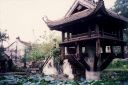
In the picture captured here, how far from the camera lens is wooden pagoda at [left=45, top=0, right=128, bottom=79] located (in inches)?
506

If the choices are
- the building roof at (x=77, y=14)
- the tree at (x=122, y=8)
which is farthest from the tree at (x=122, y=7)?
the building roof at (x=77, y=14)

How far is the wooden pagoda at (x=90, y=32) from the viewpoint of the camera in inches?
506

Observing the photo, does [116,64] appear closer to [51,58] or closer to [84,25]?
[51,58]

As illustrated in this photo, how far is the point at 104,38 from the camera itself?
12820 millimetres

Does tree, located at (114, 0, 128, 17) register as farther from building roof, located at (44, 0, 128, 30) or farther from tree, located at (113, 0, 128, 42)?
building roof, located at (44, 0, 128, 30)

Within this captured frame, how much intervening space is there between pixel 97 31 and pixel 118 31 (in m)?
2.97

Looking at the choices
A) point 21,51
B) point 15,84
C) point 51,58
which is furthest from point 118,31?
point 21,51

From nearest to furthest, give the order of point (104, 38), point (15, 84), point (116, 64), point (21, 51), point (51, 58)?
point (15, 84) → point (104, 38) → point (51, 58) → point (116, 64) → point (21, 51)

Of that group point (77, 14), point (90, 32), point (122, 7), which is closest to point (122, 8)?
point (122, 7)

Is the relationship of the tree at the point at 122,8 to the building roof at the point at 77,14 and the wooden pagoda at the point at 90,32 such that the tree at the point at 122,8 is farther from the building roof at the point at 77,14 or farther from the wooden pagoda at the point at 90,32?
the building roof at the point at 77,14

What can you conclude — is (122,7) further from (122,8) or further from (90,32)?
(90,32)

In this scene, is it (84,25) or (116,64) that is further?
(116,64)

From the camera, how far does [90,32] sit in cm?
1320

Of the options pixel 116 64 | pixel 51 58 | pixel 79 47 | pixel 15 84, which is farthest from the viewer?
pixel 116 64
